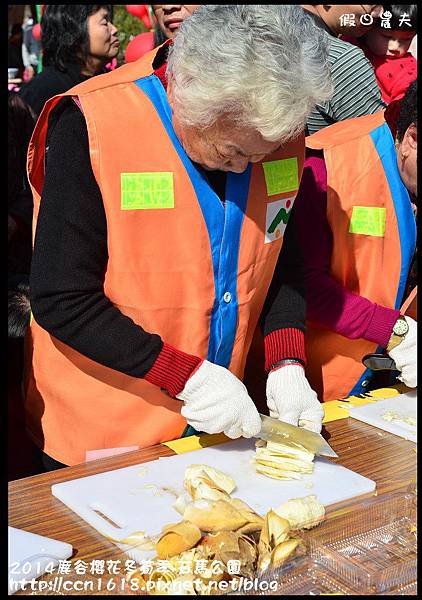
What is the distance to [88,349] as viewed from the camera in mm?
1705

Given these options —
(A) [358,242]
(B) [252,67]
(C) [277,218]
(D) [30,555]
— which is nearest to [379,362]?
(A) [358,242]

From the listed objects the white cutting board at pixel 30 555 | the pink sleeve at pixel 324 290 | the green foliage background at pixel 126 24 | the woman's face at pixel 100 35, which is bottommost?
the white cutting board at pixel 30 555

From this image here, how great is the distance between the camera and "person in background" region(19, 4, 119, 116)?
356 centimetres

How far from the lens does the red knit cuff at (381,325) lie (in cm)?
223

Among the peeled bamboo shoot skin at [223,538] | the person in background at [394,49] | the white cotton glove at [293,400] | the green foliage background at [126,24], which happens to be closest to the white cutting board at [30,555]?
the peeled bamboo shoot skin at [223,538]

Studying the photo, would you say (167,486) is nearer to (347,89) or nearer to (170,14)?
(347,89)

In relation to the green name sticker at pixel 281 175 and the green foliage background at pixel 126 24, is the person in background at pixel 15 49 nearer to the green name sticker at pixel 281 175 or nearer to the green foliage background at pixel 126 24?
the green foliage background at pixel 126 24

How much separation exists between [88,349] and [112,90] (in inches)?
22.3

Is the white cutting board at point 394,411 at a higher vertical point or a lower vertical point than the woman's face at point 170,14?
lower

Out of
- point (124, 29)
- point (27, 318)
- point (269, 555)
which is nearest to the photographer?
point (269, 555)

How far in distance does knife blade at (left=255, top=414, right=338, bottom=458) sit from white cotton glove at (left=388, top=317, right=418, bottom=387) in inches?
19.4

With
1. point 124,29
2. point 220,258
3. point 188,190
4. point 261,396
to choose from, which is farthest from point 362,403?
point 124,29

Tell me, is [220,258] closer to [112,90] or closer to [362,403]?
[112,90]

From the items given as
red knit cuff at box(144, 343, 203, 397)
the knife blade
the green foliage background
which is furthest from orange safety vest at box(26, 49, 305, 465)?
the green foliage background
